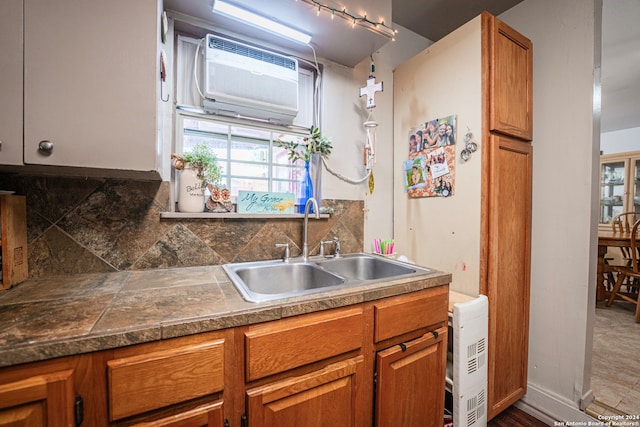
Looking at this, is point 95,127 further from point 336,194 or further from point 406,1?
point 406,1

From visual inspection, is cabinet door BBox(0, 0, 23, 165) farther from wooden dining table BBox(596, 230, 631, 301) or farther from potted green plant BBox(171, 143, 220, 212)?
wooden dining table BBox(596, 230, 631, 301)

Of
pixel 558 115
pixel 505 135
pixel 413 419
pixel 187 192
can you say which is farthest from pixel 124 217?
pixel 558 115

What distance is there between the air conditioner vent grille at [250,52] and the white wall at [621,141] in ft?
21.1

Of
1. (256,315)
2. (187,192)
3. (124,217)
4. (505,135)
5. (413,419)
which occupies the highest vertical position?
(505,135)

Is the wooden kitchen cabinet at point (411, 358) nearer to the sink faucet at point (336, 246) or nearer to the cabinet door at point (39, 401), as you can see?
the sink faucet at point (336, 246)

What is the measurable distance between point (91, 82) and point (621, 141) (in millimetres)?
7430

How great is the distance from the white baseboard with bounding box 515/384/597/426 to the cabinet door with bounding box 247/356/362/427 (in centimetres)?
135

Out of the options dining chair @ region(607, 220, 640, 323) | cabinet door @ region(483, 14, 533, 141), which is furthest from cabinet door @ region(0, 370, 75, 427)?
dining chair @ region(607, 220, 640, 323)

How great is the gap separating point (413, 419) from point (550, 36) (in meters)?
2.26

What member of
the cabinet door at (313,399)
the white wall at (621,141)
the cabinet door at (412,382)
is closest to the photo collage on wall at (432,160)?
the cabinet door at (412,382)

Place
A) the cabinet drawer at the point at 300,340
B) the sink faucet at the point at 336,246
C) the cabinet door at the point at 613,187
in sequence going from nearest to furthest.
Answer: the cabinet drawer at the point at 300,340 → the sink faucet at the point at 336,246 → the cabinet door at the point at 613,187

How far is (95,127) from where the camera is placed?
852mm

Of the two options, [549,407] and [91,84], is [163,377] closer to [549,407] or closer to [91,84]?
[91,84]

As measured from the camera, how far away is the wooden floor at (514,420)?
59.3 inches
